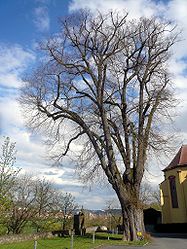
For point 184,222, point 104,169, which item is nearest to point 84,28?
point 104,169

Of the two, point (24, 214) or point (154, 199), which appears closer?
point (24, 214)

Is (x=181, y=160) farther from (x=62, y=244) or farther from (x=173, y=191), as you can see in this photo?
(x=62, y=244)

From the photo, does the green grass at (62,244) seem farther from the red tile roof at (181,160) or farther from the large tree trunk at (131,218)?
the red tile roof at (181,160)

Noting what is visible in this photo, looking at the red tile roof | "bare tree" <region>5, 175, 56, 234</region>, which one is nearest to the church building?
the red tile roof

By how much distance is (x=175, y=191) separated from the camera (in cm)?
3975

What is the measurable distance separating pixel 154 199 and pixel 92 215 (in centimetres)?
2798

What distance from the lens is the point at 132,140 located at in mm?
22625

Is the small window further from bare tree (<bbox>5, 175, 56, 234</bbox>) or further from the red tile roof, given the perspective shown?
bare tree (<bbox>5, 175, 56, 234</bbox>)

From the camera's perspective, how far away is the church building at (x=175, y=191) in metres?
38.0

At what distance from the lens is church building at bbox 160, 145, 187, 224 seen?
125 ft

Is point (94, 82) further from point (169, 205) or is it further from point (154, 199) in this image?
point (154, 199)

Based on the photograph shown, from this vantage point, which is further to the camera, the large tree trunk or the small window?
the small window

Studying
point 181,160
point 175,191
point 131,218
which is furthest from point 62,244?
point 181,160

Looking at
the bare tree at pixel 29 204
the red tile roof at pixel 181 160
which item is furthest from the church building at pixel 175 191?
the bare tree at pixel 29 204
